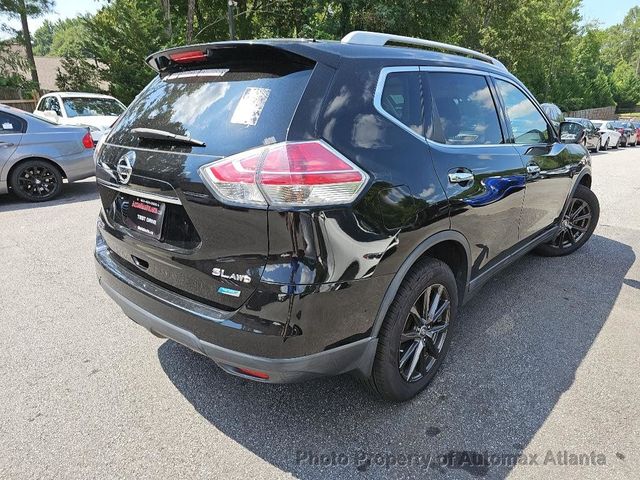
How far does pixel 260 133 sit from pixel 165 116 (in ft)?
2.36

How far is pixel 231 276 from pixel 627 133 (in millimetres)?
27097

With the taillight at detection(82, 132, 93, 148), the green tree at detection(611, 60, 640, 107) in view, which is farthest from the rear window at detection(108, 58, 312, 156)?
the green tree at detection(611, 60, 640, 107)

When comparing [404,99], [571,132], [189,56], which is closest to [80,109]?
[189,56]

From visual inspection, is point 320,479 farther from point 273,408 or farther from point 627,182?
point 627,182

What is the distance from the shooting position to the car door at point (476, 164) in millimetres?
2457

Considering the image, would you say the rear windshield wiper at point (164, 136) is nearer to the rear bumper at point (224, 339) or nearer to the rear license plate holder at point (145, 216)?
the rear license plate holder at point (145, 216)

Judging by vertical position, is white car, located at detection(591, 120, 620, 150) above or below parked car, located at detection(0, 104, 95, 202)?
below

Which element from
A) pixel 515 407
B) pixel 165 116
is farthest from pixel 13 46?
pixel 515 407

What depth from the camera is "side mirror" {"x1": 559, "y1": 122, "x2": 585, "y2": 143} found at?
166 inches

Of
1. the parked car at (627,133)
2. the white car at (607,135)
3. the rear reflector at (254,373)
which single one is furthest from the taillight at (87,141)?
the parked car at (627,133)

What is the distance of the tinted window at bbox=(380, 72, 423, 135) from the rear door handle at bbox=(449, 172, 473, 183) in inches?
12.4

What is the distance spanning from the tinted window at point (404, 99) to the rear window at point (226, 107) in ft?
1.44

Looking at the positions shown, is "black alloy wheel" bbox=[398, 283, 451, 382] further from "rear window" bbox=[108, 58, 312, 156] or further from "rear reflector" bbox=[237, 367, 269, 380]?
"rear window" bbox=[108, 58, 312, 156]

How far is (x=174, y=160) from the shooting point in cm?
200
